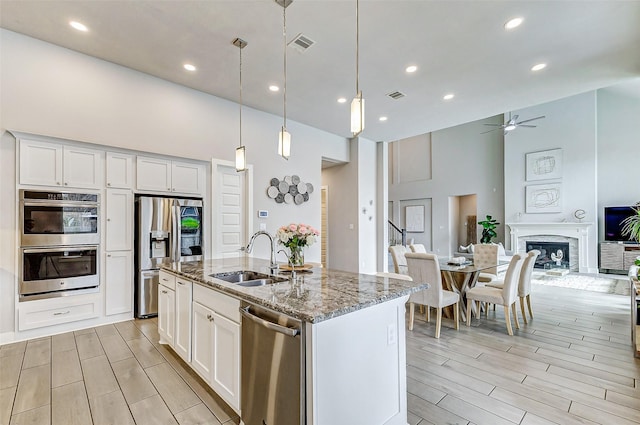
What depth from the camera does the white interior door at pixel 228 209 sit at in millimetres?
4637

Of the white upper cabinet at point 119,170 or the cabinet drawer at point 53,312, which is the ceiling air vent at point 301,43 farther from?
the cabinet drawer at point 53,312

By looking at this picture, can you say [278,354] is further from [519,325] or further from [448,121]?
[448,121]

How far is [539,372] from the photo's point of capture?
2.53 metres

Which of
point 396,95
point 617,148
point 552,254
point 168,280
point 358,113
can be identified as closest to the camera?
point 358,113

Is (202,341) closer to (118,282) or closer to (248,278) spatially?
(248,278)

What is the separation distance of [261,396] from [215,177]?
3684 millimetres

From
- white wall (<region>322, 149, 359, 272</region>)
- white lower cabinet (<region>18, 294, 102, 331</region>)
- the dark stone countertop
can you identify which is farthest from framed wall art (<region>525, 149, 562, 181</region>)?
white lower cabinet (<region>18, 294, 102, 331</region>)

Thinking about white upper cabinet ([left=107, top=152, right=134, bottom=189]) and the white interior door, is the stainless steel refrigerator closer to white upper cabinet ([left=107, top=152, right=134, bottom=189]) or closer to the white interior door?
white upper cabinet ([left=107, top=152, right=134, bottom=189])

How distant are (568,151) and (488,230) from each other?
9.65ft

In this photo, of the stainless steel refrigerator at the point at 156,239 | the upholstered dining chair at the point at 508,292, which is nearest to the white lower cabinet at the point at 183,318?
the stainless steel refrigerator at the point at 156,239

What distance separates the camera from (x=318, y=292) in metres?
1.78

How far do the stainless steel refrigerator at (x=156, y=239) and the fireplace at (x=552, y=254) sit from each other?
29.5ft

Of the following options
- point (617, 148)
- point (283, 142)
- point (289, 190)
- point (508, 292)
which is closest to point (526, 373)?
point (508, 292)

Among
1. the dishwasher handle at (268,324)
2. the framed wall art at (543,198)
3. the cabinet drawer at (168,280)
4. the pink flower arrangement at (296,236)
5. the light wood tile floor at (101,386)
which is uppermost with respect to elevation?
the framed wall art at (543,198)
